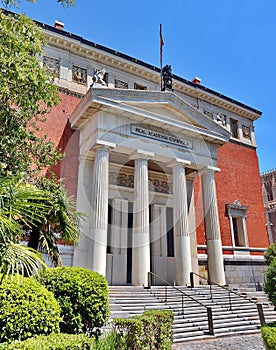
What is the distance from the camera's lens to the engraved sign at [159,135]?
1362cm

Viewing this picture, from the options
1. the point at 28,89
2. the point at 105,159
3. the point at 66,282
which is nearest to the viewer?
the point at 66,282

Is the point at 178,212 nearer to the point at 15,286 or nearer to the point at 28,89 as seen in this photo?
the point at 28,89

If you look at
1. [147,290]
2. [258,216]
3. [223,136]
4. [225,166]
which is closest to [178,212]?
[147,290]

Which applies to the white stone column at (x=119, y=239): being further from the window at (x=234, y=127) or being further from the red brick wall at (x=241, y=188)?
the window at (x=234, y=127)

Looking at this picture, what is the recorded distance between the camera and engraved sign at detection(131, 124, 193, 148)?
44.7 ft

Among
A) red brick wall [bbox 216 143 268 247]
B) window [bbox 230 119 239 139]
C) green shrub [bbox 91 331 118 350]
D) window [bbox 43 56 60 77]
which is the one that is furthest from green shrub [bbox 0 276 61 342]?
window [bbox 230 119 239 139]

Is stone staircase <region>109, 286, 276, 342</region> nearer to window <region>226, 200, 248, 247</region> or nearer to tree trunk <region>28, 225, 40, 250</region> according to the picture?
tree trunk <region>28, 225, 40, 250</region>

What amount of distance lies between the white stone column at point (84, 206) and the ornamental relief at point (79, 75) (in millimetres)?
5094

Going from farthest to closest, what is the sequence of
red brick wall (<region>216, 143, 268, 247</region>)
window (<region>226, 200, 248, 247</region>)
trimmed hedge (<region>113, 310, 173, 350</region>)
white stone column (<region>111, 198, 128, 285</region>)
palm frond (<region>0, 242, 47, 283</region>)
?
red brick wall (<region>216, 143, 268, 247</region>)
window (<region>226, 200, 248, 247</region>)
white stone column (<region>111, 198, 128, 285</region>)
trimmed hedge (<region>113, 310, 173, 350</region>)
palm frond (<region>0, 242, 47, 283</region>)

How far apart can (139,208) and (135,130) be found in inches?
144

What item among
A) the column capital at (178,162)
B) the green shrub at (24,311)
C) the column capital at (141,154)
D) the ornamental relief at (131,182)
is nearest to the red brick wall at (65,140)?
the ornamental relief at (131,182)

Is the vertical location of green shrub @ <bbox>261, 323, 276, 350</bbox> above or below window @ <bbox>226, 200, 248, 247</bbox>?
below

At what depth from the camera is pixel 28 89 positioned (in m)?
8.70

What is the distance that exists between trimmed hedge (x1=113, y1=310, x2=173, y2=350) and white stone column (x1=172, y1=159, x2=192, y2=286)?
21.8ft
